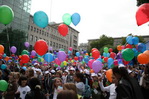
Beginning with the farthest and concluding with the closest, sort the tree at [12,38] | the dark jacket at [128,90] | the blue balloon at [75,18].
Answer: the tree at [12,38] < the blue balloon at [75,18] < the dark jacket at [128,90]

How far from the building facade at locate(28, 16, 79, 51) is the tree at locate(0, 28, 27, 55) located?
635 cm

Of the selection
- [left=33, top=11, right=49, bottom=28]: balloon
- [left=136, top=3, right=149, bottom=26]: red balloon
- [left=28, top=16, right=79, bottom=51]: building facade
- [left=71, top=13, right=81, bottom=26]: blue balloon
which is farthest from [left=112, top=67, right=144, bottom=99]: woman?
[left=28, top=16, right=79, bottom=51]: building facade

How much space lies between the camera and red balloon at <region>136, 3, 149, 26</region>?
359 cm

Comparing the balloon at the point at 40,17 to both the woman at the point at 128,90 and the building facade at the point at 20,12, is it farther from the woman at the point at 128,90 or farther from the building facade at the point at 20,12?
the building facade at the point at 20,12

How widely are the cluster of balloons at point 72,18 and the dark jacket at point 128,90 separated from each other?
624 cm

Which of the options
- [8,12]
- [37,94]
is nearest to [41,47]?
[8,12]

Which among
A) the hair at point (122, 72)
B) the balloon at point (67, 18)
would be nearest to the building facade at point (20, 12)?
the balloon at point (67, 18)

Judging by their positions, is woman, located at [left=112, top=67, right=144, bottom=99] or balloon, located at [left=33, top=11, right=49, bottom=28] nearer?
woman, located at [left=112, top=67, right=144, bottom=99]

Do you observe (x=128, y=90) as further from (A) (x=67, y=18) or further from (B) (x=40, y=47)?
(A) (x=67, y=18)

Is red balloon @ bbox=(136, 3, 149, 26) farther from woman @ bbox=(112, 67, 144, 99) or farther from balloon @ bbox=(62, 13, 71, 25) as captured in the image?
balloon @ bbox=(62, 13, 71, 25)

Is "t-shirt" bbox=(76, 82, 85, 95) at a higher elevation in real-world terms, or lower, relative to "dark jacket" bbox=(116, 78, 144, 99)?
lower

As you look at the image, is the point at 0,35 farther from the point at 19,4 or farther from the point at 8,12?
the point at 8,12

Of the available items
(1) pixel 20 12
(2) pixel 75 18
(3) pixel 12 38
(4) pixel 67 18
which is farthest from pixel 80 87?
(1) pixel 20 12

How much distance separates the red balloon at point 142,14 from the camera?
3588 mm
